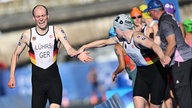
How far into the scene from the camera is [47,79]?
9836mm

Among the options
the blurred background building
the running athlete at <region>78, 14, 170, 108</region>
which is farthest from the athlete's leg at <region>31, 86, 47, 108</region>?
the blurred background building

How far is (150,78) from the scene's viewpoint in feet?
33.5

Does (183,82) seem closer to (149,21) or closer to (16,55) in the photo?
(149,21)

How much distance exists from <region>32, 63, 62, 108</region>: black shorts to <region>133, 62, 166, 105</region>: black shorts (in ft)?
4.09

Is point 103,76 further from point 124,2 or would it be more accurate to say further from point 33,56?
point 33,56

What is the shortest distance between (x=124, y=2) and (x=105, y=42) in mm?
13681

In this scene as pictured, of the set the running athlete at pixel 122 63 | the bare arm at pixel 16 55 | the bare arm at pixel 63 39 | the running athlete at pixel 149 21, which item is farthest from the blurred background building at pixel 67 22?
the bare arm at pixel 63 39

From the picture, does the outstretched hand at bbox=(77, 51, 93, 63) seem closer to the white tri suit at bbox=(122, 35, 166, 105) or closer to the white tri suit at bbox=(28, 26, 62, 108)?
the white tri suit at bbox=(28, 26, 62, 108)

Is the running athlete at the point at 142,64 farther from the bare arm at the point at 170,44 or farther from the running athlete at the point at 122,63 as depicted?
the running athlete at the point at 122,63

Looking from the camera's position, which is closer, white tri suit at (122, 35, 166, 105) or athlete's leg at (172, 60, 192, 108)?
athlete's leg at (172, 60, 192, 108)

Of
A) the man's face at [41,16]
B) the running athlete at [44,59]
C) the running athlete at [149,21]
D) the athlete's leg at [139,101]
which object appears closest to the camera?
the man's face at [41,16]

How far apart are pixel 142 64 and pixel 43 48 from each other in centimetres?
156

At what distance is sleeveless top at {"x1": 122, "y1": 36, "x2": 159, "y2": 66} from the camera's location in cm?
992

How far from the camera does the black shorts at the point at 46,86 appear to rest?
32.1ft
